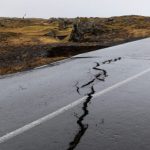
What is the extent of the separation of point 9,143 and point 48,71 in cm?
689

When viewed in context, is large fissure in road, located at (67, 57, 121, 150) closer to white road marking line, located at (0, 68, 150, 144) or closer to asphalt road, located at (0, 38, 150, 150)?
asphalt road, located at (0, 38, 150, 150)

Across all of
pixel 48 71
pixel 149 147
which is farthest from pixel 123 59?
pixel 149 147

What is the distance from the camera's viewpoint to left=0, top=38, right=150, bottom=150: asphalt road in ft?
17.2

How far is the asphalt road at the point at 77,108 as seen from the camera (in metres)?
5.25

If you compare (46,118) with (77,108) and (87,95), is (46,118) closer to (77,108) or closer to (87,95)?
(77,108)

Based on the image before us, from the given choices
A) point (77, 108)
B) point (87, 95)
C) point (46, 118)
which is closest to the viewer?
point (46, 118)

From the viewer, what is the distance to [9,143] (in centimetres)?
523

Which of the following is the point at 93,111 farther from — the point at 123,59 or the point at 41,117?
the point at 123,59

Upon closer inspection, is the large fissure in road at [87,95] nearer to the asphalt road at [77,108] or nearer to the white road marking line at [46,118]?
the asphalt road at [77,108]

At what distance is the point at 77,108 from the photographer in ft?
23.4

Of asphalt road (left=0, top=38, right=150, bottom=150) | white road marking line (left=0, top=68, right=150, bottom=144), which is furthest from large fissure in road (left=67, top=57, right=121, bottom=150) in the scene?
white road marking line (left=0, top=68, right=150, bottom=144)

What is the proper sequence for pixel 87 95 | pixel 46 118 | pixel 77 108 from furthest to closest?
pixel 87 95
pixel 77 108
pixel 46 118

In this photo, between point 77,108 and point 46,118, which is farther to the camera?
point 77,108

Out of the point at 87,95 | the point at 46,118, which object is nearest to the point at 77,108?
the point at 46,118
